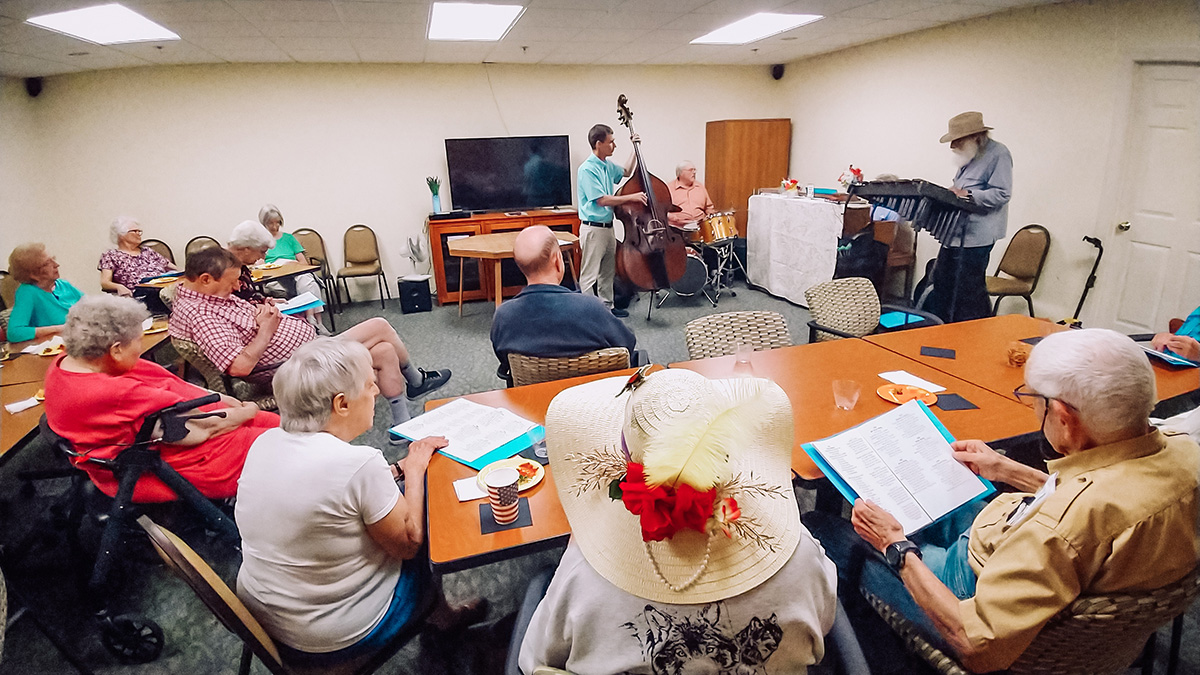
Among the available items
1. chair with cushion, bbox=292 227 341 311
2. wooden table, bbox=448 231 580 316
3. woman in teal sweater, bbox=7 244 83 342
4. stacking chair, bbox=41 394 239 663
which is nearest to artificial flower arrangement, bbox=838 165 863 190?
wooden table, bbox=448 231 580 316

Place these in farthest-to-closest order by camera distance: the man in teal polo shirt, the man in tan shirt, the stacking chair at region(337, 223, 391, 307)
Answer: the stacking chair at region(337, 223, 391, 307)
the man in teal polo shirt
the man in tan shirt

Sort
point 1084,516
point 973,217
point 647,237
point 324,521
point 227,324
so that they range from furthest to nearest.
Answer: point 647,237 < point 973,217 < point 227,324 < point 324,521 < point 1084,516

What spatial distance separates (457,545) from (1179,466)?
1.46 metres

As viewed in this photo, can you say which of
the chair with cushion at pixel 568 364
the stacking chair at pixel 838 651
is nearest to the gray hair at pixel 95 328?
the chair with cushion at pixel 568 364

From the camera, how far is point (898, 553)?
129 centimetres

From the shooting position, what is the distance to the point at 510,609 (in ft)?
6.56

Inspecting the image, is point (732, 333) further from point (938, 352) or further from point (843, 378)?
point (938, 352)

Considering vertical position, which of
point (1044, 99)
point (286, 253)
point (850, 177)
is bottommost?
point (286, 253)

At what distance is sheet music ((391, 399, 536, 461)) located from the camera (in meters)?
1.66

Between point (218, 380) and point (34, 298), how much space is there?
1545 mm

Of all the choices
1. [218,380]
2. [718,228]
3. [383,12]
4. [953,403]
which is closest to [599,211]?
[718,228]

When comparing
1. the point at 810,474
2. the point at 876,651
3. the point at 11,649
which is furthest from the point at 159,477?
the point at 876,651

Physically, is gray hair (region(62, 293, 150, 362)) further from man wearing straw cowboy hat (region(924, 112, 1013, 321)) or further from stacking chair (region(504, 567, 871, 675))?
man wearing straw cowboy hat (region(924, 112, 1013, 321))

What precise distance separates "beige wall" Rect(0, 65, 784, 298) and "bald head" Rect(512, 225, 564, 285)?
4175 mm
